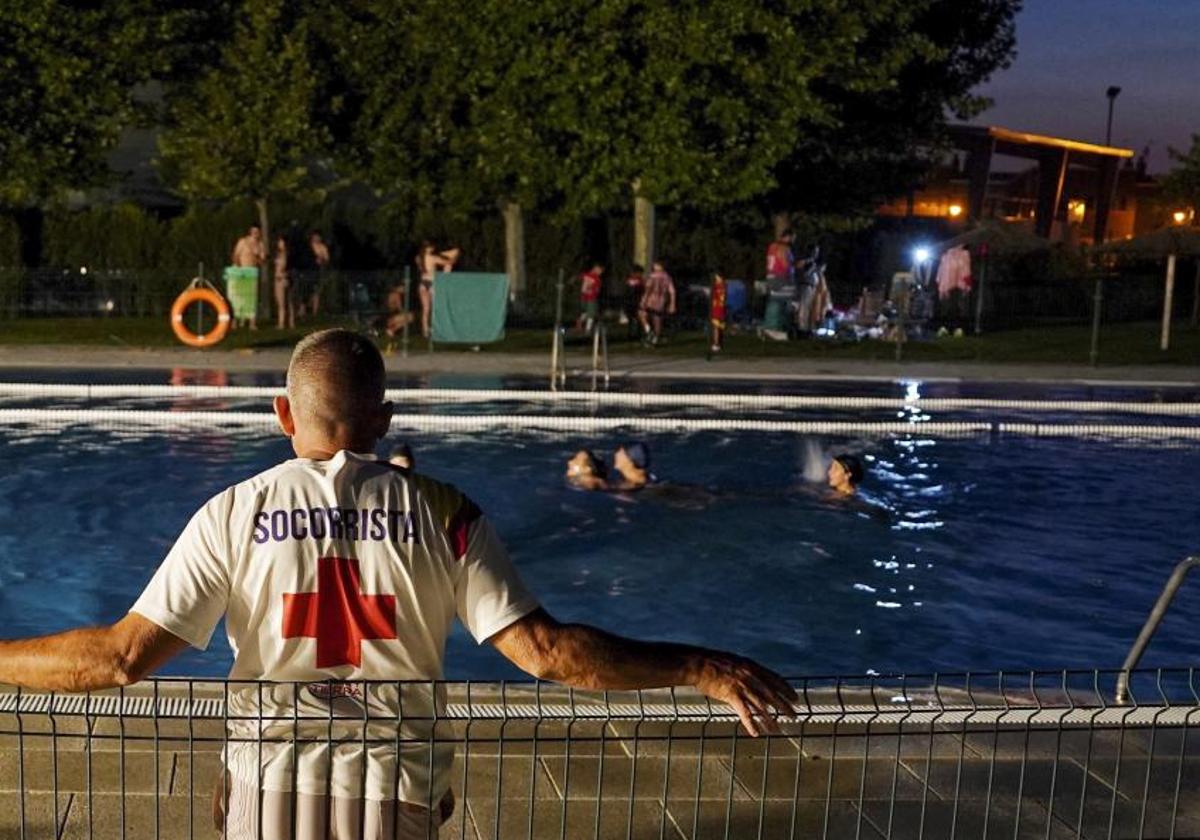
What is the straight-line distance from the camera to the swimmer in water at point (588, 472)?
14242 millimetres

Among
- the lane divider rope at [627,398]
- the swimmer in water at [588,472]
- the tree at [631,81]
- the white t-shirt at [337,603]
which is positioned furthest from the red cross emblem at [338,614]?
the tree at [631,81]

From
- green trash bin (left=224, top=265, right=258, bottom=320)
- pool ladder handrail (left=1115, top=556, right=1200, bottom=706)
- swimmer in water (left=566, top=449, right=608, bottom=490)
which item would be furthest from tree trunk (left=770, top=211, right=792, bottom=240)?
pool ladder handrail (left=1115, top=556, right=1200, bottom=706)

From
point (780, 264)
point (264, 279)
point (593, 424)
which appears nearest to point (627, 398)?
point (593, 424)

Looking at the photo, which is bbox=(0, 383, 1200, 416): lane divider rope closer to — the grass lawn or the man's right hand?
the grass lawn

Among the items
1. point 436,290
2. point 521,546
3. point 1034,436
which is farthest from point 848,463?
point 436,290

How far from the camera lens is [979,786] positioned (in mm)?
5594

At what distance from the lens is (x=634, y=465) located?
14055 mm

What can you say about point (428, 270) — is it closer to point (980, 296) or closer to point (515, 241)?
point (515, 241)

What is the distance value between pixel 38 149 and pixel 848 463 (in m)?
18.6

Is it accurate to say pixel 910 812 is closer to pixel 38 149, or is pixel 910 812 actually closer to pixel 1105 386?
pixel 1105 386

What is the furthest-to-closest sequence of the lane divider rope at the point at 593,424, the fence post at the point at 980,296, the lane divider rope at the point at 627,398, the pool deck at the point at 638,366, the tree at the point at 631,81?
the fence post at the point at 980,296 → the tree at the point at 631,81 → the pool deck at the point at 638,366 → the lane divider rope at the point at 627,398 → the lane divider rope at the point at 593,424

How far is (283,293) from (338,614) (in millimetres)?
24252

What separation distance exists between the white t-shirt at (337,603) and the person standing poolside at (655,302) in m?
23.5

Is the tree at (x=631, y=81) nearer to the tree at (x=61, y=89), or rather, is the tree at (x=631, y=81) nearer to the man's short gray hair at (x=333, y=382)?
the tree at (x=61, y=89)
